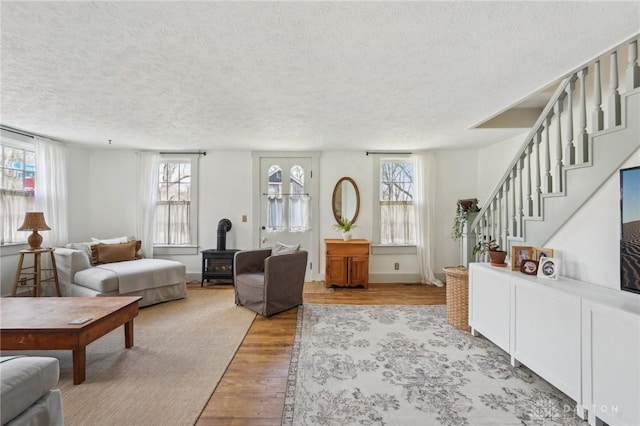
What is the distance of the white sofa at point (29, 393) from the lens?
111 cm

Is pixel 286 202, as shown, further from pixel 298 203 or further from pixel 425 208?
pixel 425 208

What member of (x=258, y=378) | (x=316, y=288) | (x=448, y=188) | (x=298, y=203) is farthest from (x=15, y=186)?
(x=448, y=188)

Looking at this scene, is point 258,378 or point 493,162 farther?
point 493,162

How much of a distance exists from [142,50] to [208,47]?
0.47 meters

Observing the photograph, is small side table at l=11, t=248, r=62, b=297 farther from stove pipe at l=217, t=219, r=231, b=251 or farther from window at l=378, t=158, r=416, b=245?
window at l=378, t=158, r=416, b=245

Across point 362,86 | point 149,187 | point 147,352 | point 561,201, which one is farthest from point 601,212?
point 149,187

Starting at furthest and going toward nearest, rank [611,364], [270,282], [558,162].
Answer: [270,282] < [558,162] < [611,364]

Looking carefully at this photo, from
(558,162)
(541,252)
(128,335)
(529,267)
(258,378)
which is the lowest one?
(258,378)

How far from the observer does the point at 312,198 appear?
15.8 feet

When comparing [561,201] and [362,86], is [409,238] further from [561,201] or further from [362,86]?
[362,86]

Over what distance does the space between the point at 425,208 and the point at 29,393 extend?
487cm

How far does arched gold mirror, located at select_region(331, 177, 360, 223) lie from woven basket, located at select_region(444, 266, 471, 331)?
215cm

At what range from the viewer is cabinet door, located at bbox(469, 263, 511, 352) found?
226 centimetres

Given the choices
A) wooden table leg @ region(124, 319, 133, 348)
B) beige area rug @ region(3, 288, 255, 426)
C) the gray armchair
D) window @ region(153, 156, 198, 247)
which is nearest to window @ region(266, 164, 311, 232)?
the gray armchair
